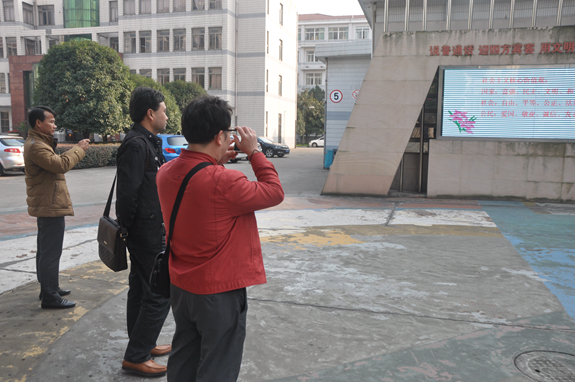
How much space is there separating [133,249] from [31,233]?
5.20m

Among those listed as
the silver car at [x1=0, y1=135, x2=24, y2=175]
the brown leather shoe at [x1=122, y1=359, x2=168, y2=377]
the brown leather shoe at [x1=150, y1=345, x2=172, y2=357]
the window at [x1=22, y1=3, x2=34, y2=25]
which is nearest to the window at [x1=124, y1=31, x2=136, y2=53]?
the window at [x1=22, y1=3, x2=34, y2=25]

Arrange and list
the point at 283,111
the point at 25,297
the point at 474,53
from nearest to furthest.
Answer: the point at 25,297, the point at 474,53, the point at 283,111

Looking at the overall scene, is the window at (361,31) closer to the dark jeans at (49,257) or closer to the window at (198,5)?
the window at (198,5)

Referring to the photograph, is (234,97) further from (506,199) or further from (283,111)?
(506,199)

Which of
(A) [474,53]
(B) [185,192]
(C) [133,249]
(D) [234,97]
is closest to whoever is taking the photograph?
(B) [185,192]

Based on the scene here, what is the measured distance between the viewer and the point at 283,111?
46.9 m

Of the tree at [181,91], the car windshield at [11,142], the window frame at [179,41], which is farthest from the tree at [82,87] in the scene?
the window frame at [179,41]

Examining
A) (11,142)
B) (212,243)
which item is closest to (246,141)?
(212,243)

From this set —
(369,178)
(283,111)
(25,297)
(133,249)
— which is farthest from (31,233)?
(283,111)

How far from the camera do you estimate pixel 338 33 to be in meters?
71.9

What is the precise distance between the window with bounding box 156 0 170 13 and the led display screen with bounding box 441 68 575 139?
36450 mm

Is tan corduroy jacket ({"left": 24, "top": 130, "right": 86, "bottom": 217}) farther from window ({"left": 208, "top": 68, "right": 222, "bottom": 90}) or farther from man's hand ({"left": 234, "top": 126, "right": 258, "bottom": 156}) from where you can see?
window ({"left": 208, "top": 68, "right": 222, "bottom": 90})

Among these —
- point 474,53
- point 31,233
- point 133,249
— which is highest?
point 474,53

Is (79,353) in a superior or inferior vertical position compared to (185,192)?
inferior
